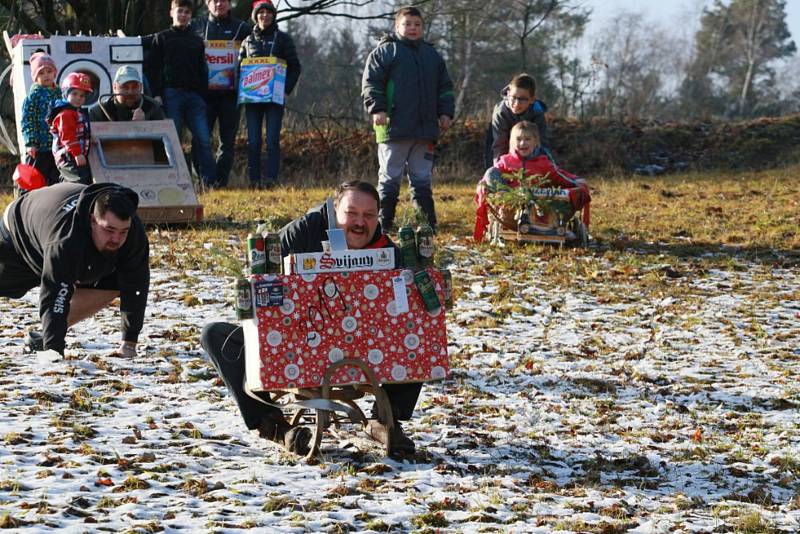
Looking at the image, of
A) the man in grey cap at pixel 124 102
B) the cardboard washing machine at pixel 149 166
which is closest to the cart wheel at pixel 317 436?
the cardboard washing machine at pixel 149 166

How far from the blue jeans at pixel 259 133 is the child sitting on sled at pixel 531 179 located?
12.1ft

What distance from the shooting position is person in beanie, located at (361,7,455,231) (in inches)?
423

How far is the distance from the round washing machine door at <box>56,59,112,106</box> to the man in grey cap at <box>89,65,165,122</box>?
139 cm

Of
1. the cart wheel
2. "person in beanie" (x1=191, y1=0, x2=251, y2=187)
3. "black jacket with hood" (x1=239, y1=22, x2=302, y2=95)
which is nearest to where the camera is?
the cart wheel

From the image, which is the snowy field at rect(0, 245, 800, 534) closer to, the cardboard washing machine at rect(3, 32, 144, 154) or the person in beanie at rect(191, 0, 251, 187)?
the cardboard washing machine at rect(3, 32, 144, 154)

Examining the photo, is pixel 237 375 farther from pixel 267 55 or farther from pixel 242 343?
pixel 267 55

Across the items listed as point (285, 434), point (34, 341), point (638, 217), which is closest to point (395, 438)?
point (285, 434)

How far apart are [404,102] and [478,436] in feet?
16.6

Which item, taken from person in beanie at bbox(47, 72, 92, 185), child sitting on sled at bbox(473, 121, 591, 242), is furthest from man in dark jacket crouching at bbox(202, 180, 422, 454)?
person in beanie at bbox(47, 72, 92, 185)

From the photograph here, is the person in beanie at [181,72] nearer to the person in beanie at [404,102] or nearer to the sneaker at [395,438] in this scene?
the person in beanie at [404,102]

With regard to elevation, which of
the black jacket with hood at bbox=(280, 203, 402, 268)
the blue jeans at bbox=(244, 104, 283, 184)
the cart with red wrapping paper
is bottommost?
the cart with red wrapping paper

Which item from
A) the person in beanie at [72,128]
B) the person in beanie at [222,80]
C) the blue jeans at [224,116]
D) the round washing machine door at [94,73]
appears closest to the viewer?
the person in beanie at [72,128]

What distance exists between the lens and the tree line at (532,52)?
19.0m

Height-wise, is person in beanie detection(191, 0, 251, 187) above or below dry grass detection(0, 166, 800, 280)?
above
